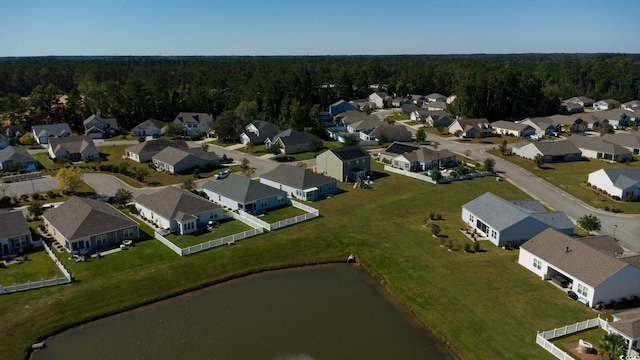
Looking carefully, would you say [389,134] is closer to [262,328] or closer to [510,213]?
[510,213]

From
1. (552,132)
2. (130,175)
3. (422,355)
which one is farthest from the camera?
(552,132)

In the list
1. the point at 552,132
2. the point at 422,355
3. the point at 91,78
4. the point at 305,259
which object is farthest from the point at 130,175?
the point at 91,78

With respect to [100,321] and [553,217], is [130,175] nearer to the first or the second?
[100,321]

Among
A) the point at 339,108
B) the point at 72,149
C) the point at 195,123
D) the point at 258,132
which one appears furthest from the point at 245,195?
the point at 339,108

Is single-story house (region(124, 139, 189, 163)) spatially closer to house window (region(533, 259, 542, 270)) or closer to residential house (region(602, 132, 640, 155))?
house window (region(533, 259, 542, 270))

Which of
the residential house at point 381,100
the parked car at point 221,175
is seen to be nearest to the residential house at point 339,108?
the residential house at point 381,100

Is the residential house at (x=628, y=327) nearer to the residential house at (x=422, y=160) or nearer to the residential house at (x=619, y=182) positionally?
the residential house at (x=619, y=182)

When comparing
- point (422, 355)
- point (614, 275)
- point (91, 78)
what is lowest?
point (422, 355)
